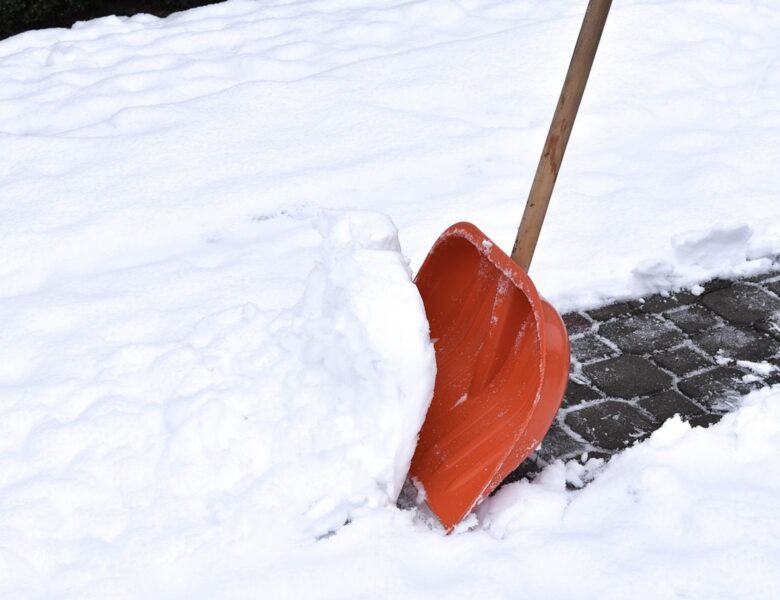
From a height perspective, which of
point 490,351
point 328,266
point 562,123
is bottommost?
point 490,351

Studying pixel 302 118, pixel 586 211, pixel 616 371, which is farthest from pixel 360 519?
pixel 302 118

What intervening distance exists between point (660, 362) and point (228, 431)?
1.32m

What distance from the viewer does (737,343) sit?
321 centimetres

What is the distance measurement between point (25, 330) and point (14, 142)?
1372 mm

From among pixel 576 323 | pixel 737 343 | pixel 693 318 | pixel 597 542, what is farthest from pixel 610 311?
pixel 597 542

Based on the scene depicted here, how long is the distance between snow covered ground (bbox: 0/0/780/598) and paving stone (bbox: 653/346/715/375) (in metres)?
0.24

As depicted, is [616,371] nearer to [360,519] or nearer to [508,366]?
[508,366]

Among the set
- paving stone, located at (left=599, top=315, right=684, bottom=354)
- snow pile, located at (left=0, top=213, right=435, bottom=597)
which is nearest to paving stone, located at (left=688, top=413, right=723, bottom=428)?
paving stone, located at (left=599, top=315, right=684, bottom=354)

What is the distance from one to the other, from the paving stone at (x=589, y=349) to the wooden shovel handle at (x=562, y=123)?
23.3 inches

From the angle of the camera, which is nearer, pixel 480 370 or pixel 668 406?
pixel 480 370

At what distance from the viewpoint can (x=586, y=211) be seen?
3.83m

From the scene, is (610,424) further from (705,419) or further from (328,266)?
(328,266)

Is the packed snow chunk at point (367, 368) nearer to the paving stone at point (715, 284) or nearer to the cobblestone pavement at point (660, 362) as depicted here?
the cobblestone pavement at point (660, 362)

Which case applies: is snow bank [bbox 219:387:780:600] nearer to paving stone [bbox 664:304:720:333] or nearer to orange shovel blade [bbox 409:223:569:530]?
orange shovel blade [bbox 409:223:569:530]
